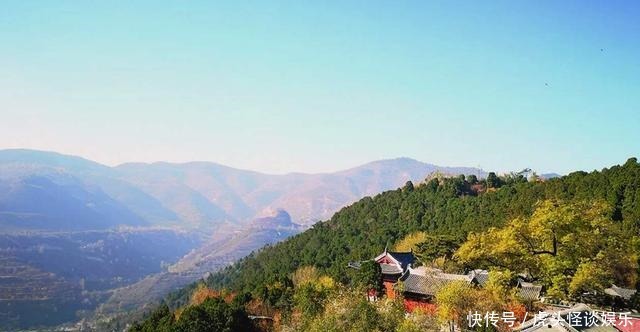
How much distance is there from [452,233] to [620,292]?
52.6ft

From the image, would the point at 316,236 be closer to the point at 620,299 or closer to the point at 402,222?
Answer: the point at 402,222

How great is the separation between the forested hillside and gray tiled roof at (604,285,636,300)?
107cm

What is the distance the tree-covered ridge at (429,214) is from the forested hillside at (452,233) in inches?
5.1

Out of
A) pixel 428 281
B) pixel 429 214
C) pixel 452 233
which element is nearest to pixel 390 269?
pixel 452 233

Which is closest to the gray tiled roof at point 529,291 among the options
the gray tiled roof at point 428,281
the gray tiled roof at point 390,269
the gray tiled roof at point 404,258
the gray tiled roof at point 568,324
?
the gray tiled roof at point 428,281

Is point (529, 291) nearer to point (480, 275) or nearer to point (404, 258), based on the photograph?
point (480, 275)

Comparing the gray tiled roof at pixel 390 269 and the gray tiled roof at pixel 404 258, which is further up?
the gray tiled roof at pixel 404 258

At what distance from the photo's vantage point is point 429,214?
64250 millimetres

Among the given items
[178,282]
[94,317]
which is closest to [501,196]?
[94,317]

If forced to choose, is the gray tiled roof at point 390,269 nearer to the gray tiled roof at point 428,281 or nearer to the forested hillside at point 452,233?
the forested hillside at point 452,233

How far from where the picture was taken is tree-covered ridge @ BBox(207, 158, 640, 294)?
146 feet

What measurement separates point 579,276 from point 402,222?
4181 cm

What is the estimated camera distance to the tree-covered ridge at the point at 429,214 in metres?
44.6

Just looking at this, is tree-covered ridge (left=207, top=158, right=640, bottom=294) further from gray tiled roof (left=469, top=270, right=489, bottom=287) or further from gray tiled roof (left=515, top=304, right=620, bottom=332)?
gray tiled roof (left=515, top=304, right=620, bottom=332)
